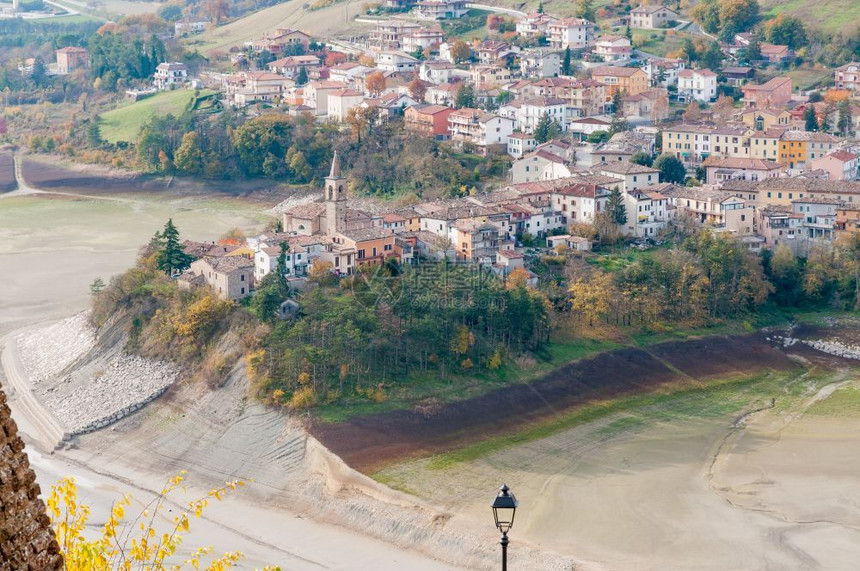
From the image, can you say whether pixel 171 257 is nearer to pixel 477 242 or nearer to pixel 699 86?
pixel 477 242

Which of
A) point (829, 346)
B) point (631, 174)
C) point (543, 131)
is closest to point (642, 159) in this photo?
point (631, 174)

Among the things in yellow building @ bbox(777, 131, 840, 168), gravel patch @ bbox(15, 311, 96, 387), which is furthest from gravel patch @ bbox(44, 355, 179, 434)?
yellow building @ bbox(777, 131, 840, 168)

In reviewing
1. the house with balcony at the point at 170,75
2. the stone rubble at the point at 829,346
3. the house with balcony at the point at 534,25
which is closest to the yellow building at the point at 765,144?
the stone rubble at the point at 829,346

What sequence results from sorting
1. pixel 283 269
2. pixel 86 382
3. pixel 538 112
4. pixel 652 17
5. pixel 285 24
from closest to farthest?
pixel 86 382
pixel 283 269
pixel 538 112
pixel 652 17
pixel 285 24

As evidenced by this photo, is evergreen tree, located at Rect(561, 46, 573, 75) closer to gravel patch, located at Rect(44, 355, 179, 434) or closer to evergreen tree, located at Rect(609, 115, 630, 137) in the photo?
→ evergreen tree, located at Rect(609, 115, 630, 137)

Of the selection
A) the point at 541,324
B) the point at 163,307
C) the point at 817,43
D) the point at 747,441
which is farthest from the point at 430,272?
the point at 817,43

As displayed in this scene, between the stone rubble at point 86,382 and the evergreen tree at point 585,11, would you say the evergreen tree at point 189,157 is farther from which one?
the stone rubble at point 86,382
